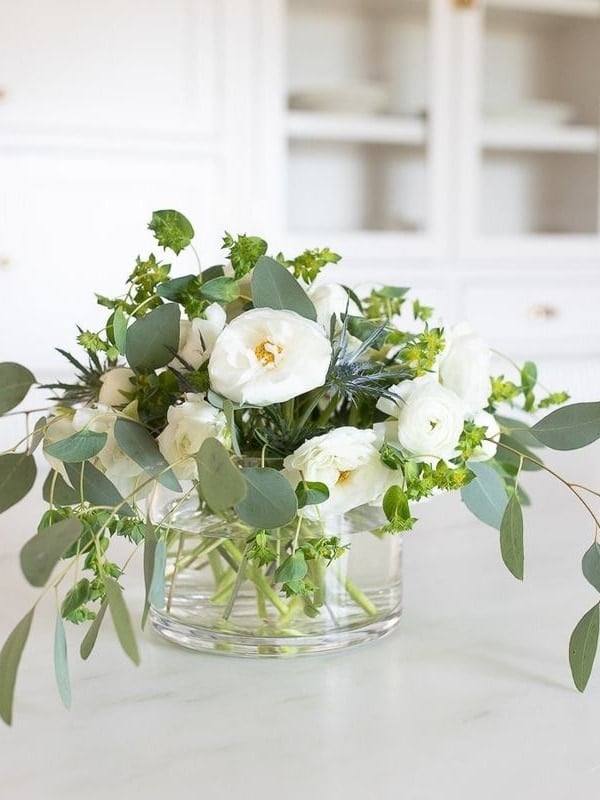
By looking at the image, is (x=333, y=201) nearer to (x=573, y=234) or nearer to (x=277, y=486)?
(x=573, y=234)

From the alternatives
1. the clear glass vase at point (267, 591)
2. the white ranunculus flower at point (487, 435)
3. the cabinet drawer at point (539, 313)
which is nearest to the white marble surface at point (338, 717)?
the clear glass vase at point (267, 591)

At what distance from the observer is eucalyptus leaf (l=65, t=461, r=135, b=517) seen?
0.59m

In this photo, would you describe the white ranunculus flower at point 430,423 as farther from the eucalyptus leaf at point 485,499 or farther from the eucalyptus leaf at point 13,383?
the eucalyptus leaf at point 13,383

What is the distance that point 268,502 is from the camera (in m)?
0.54

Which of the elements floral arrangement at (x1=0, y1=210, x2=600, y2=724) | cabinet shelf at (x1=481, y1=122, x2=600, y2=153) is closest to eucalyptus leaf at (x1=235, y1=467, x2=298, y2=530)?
floral arrangement at (x1=0, y1=210, x2=600, y2=724)

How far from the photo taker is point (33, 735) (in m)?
0.54

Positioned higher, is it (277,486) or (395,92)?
(395,92)

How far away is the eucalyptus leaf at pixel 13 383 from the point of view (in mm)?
625

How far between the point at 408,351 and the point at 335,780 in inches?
9.7

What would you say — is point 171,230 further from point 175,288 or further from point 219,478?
point 219,478

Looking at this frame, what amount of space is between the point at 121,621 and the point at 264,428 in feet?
0.64

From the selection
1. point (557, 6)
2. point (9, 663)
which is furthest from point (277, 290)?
point (557, 6)

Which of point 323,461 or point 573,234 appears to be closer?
Result: point 323,461

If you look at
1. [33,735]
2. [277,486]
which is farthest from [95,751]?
[277,486]
